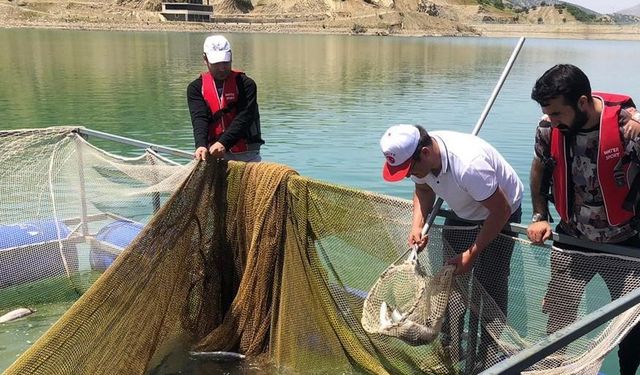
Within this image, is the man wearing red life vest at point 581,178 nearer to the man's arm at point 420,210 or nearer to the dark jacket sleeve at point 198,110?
the man's arm at point 420,210

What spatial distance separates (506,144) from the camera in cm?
1552

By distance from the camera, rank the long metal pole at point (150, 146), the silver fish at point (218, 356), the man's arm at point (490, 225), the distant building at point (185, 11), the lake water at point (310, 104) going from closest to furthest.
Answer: the man's arm at point (490, 225)
the silver fish at point (218, 356)
the long metal pole at point (150, 146)
the lake water at point (310, 104)
the distant building at point (185, 11)

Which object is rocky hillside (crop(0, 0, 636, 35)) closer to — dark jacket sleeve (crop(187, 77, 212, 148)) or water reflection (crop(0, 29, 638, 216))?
water reflection (crop(0, 29, 638, 216))

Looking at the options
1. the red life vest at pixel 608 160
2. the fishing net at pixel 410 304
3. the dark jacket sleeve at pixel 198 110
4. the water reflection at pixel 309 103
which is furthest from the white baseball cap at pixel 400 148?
the water reflection at pixel 309 103

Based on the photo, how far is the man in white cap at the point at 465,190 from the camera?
3061 mm

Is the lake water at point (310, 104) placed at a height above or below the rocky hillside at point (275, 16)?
below

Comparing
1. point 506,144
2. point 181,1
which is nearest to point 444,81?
point 506,144

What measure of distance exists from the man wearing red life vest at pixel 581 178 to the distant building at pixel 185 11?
341ft

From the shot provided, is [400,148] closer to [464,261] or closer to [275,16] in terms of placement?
[464,261]

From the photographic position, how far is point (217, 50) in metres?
4.76

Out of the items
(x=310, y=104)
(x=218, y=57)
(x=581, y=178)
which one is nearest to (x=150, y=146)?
(x=218, y=57)

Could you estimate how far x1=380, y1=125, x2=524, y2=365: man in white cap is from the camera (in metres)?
3.06

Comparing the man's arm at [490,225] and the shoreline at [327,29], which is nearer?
the man's arm at [490,225]

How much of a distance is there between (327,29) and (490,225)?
4278 inches
